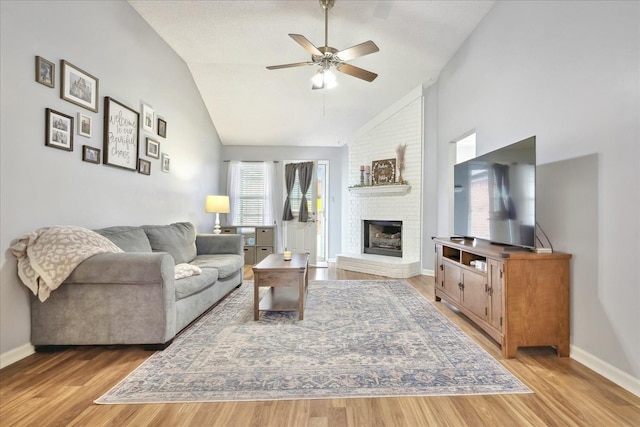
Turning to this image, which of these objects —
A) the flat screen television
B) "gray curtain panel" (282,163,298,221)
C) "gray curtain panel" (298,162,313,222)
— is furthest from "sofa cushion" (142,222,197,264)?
the flat screen television

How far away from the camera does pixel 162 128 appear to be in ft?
12.5

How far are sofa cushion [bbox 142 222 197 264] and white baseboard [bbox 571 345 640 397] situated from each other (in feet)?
11.7

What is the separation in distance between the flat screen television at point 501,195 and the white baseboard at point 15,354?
3.56m

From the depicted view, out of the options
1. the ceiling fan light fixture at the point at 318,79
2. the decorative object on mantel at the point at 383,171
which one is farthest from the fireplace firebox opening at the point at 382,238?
the ceiling fan light fixture at the point at 318,79

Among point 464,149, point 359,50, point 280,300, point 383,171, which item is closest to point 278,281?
point 280,300

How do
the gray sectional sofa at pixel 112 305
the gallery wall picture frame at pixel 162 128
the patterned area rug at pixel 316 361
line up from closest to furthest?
1. the patterned area rug at pixel 316 361
2. the gray sectional sofa at pixel 112 305
3. the gallery wall picture frame at pixel 162 128

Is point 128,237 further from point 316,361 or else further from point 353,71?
point 353,71

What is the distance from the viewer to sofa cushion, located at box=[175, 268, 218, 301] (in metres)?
2.37

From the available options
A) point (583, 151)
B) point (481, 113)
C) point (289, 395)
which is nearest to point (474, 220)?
point (583, 151)

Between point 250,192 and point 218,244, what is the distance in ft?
8.08

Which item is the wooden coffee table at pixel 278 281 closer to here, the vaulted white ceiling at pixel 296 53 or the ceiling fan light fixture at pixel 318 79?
the ceiling fan light fixture at pixel 318 79

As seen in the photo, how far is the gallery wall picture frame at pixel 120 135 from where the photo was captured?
2828 mm

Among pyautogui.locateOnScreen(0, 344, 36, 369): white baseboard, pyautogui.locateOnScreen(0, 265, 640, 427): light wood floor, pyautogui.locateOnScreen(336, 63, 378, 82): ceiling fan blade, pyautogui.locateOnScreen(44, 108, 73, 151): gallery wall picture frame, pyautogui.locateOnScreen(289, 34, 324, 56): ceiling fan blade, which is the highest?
pyautogui.locateOnScreen(289, 34, 324, 56): ceiling fan blade

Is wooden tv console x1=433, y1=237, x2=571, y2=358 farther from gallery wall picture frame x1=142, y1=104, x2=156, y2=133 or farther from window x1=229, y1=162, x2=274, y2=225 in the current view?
window x1=229, y1=162, x2=274, y2=225
